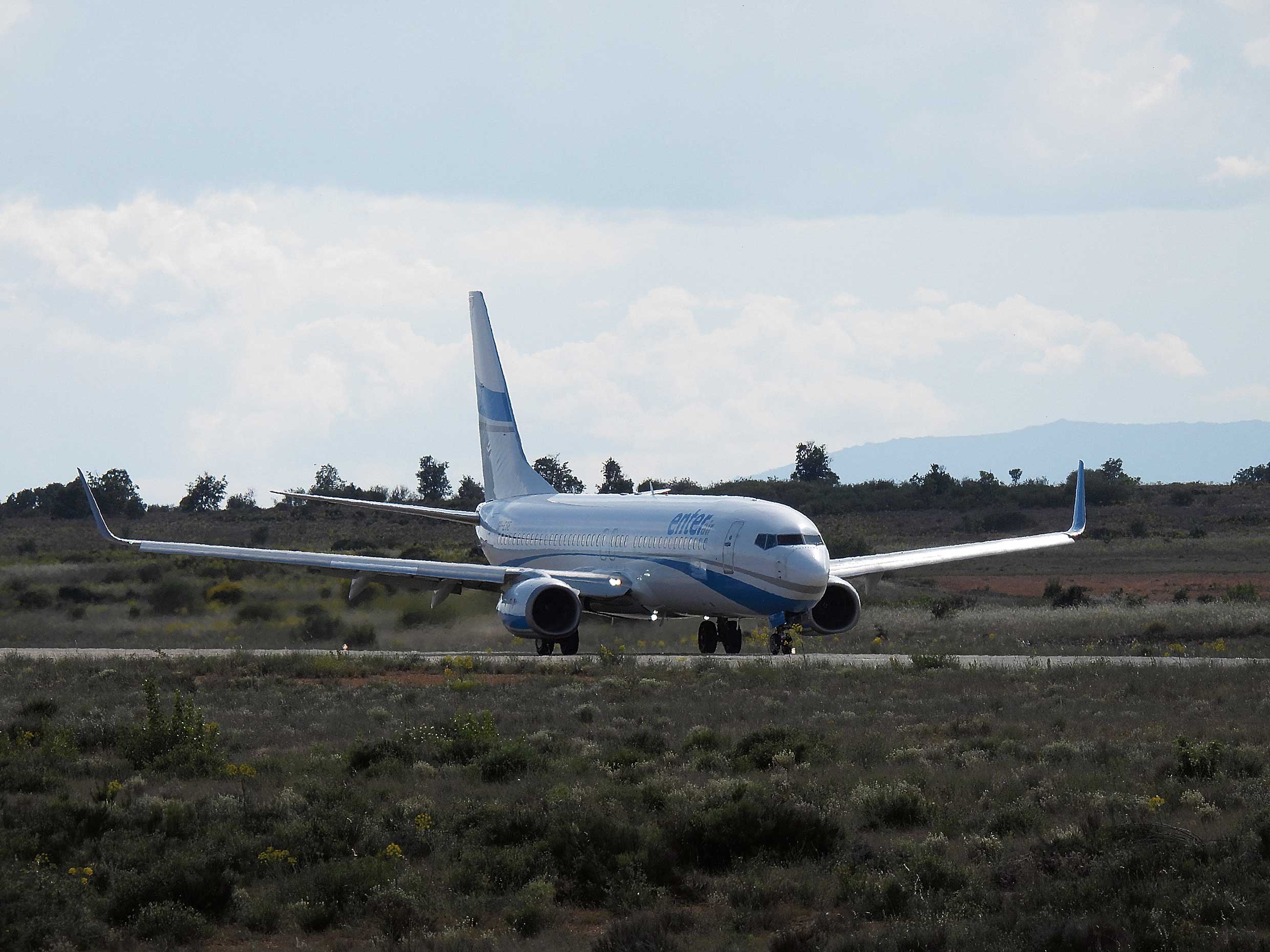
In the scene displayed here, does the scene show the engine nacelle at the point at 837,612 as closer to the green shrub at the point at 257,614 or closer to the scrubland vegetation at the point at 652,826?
the scrubland vegetation at the point at 652,826

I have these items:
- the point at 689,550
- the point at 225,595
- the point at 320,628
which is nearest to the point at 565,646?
the point at 689,550

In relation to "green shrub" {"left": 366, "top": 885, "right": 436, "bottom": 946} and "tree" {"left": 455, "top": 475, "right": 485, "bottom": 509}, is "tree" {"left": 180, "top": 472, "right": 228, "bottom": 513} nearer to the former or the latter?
"tree" {"left": 455, "top": 475, "right": 485, "bottom": 509}

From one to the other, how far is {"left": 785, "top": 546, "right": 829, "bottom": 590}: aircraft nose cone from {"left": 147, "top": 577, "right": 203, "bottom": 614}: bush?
22.8 metres

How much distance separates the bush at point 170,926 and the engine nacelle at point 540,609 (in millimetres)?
22701

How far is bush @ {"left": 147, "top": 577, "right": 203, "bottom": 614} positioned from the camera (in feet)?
157

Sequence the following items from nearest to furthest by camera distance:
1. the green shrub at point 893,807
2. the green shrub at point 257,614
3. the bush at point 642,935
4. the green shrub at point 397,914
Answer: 1. the bush at point 642,935
2. the green shrub at point 397,914
3. the green shrub at point 893,807
4. the green shrub at point 257,614

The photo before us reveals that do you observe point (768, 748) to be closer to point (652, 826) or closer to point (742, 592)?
point (652, 826)

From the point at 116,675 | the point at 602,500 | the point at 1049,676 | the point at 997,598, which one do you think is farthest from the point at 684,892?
the point at 997,598

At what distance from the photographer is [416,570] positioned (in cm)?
3734

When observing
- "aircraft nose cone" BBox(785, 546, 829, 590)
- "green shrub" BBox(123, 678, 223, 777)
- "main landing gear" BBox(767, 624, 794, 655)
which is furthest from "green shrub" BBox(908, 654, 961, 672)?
"green shrub" BBox(123, 678, 223, 777)

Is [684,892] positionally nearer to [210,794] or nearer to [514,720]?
[210,794]

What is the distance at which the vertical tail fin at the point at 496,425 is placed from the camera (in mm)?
47156

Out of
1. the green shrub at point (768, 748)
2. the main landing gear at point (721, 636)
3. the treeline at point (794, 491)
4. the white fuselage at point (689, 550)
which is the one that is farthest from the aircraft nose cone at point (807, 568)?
the treeline at point (794, 491)

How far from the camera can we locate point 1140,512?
10812 centimetres
